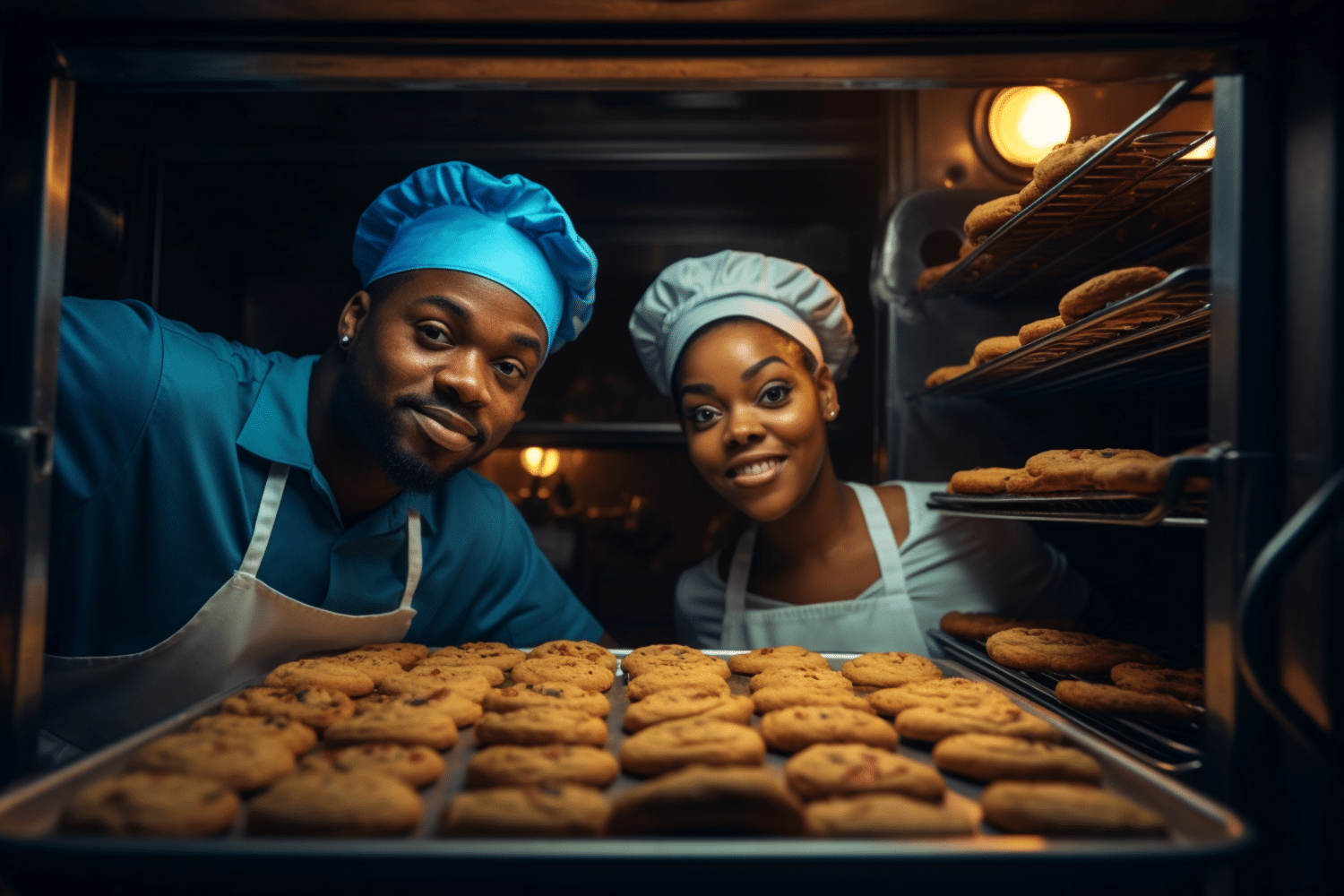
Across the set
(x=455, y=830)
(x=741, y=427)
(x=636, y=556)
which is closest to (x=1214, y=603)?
(x=455, y=830)

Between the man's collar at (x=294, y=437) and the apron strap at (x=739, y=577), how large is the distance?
0.78m

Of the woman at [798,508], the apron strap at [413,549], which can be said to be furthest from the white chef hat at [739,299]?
the apron strap at [413,549]

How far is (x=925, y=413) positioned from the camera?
80.6 inches

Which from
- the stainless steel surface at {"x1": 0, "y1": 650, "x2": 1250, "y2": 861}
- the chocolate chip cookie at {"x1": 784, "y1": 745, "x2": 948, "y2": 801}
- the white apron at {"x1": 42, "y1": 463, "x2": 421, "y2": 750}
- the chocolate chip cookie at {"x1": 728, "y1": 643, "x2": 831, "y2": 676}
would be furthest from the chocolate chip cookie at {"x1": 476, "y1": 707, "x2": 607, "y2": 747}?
the white apron at {"x1": 42, "y1": 463, "x2": 421, "y2": 750}

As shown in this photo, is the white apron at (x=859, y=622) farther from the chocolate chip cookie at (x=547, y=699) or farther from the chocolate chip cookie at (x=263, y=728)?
the chocolate chip cookie at (x=263, y=728)

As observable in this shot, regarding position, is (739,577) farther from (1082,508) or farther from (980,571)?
(1082,508)

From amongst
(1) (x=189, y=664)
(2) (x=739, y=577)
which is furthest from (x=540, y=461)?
(1) (x=189, y=664)

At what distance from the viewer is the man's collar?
4.93ft

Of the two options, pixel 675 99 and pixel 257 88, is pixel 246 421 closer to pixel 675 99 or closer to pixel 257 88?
pixel 257 88

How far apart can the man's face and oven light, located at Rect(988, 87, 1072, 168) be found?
1.49m

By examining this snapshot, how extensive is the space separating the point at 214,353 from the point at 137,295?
1011 mm

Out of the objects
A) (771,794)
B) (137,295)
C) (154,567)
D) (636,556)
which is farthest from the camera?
(636,556)

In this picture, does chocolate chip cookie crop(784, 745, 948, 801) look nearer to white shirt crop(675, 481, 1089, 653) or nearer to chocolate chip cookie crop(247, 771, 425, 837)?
chocolate chip cookie crop(247, 771, 425, 837)

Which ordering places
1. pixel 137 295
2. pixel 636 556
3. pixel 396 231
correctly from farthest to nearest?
pixel 636 556, pixel 137 295, pixel 396 231
